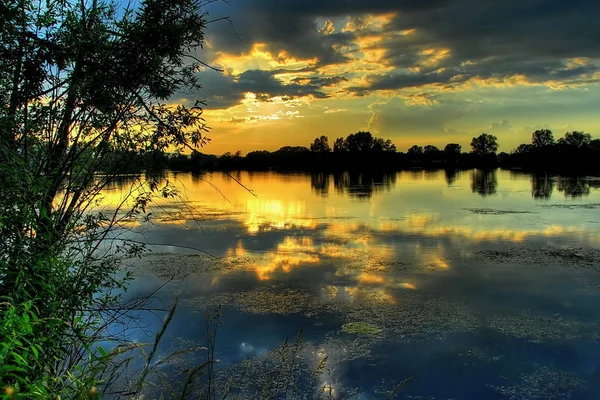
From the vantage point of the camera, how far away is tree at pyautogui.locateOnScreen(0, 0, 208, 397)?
255cm

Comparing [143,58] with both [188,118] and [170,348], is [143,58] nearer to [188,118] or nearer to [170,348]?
[188,118]

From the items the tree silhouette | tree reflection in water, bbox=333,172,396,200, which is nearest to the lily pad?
tree reflection in water, bbox=333,172,396,200

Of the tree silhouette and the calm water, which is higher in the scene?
the tree silhouette

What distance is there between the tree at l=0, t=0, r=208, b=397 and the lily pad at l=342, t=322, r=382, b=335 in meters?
3.74

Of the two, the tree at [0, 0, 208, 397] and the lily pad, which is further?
the lily pad

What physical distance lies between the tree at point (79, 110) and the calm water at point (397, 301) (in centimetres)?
58

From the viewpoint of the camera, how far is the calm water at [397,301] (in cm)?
485

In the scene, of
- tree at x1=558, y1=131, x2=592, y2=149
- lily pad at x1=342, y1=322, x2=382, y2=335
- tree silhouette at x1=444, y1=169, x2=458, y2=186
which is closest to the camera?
lily pad at x1=342, y1=322, x2=382, y2=335

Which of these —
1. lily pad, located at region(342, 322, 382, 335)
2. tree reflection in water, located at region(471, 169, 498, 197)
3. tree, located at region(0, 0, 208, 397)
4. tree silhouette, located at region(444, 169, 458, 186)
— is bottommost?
lily pad, located at region(342, 322, 382, 335)

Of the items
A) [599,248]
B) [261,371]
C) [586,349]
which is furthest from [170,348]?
[599,248]

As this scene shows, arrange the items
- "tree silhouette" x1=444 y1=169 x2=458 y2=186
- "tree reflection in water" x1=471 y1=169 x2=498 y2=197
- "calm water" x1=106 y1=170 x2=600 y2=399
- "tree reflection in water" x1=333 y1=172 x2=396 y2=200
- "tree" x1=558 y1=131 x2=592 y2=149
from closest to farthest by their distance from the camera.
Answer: "calm water" x1=106 y1=170 x2=600 y2=399
"tree reflection in water" x1=333 y1=172 x2=396 y2=200
"tree reflection in water" x1=471 y1=169 x2=498 y2=197
"tree silhouette" x1=444 y1=169 x2=458 y2=186
"tree" x1=558 y1=131 x2=592 y2=149

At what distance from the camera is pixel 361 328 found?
6051 millimetres

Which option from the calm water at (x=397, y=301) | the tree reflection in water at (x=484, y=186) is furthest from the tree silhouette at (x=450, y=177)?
the calm water at (x=397, y=301)

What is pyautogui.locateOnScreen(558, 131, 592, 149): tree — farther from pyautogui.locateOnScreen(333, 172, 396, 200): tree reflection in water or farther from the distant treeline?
pyautogui.locateOnScreen(333, 172, 396, 200): tree reflection in water
